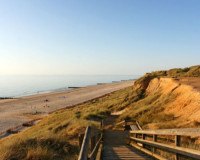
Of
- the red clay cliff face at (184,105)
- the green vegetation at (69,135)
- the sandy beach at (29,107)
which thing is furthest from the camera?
the sandy beach at (29,107)

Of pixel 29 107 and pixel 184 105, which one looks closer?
pixel 184 105

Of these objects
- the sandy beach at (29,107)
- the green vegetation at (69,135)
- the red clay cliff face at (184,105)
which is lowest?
the sandy beach at (29,107)

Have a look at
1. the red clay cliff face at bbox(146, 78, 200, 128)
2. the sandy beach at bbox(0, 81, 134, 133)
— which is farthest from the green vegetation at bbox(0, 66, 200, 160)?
the sandy beach at bbox(0, 81, 134, 133)

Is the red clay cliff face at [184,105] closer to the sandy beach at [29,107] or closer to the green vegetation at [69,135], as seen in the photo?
the green vegetation at [69,135]

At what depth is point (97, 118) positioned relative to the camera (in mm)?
28266

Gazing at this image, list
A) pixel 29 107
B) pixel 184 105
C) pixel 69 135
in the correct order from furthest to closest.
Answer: pixel 29 107
pixel 69 135
pixel 184 105

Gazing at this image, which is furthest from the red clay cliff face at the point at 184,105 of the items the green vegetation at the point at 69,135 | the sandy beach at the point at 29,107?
the sandy beach at the point at 29,107

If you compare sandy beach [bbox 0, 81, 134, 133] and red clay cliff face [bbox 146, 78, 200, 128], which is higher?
red clay cliff face [bbox 146, 78, 200, 128]

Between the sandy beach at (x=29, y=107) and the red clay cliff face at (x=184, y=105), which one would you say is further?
the sandy beach at (x=29, y=107)

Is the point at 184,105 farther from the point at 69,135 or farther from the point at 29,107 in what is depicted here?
the point at 29,107

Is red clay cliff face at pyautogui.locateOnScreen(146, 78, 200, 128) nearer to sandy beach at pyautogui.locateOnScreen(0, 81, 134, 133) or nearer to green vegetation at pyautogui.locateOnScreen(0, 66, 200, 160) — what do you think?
green vegetation at pyautogui.locateOnScreen(0, 66, 200, 160)

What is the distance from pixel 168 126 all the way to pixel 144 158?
251 inches

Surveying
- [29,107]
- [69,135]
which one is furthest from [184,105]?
[29,107]

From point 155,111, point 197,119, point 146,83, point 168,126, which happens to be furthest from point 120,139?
point 146,83
